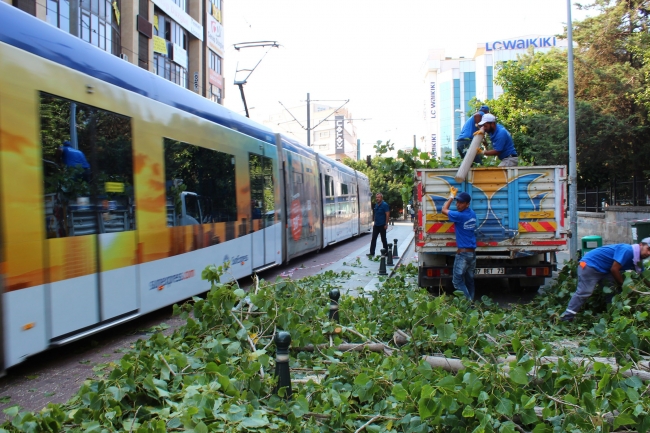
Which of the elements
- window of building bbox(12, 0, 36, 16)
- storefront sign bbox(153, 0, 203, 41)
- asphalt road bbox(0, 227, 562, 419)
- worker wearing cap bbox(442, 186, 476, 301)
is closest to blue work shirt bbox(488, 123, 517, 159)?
worker wearing cap bbox(442, 186, 476, 301)

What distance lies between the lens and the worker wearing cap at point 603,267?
6.42m

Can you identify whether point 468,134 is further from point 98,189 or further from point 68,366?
point 68,366

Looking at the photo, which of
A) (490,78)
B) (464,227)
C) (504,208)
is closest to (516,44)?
(490,78)

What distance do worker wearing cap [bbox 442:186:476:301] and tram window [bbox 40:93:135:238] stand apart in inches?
177

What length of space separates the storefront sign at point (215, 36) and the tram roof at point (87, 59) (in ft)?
100

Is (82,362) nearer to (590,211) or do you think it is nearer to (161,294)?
(161,294)

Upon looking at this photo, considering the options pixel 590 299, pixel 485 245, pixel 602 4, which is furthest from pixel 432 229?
pixel 602 4

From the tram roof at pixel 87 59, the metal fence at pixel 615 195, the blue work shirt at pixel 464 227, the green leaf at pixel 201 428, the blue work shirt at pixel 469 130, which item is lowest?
the green leaf at pixel 201 428

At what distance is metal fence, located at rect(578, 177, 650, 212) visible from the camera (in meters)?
19.4

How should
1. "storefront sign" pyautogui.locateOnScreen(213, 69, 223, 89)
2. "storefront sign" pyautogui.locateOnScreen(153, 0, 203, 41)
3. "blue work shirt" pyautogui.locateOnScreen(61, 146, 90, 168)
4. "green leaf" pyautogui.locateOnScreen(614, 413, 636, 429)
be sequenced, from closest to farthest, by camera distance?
"green leaf" pyautogui.locateOnScreen(614, 413, 636, 429) < "blue work shirt" pyautogui.locateOnScreen(61, 146, 90, 168) < "storefront sign" pyautogui.locateOnScreen(153, 0, 203, 41) < "storefront sign" pyautogui.locateOnScreen(213, 69, 223, 89)

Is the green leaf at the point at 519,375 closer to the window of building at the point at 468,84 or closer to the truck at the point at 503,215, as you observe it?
the truck at the point at 503,215

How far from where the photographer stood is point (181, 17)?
3192 cm

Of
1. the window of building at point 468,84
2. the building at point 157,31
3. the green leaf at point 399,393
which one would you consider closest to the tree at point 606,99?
the green leaf at point 399,393

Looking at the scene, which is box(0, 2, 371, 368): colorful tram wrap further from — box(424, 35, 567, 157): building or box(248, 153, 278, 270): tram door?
box(424, 35, 567, 157): building
